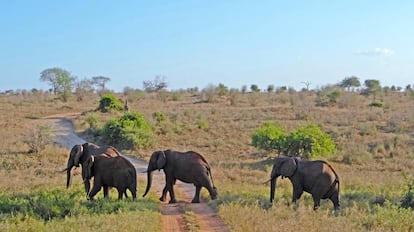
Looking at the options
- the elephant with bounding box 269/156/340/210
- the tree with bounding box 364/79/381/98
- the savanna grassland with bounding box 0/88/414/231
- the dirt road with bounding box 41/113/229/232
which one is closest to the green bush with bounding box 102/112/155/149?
the savanna grassland with bounding box 0/88/414/231

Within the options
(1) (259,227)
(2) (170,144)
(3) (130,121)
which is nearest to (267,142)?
(2) (170,144)

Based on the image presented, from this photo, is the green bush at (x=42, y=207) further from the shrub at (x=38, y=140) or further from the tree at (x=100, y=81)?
the tree at (x=100, y=81)

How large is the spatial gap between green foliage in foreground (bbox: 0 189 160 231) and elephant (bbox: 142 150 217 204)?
1.28 m

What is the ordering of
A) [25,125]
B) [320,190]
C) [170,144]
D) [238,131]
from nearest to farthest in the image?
[320,190], [170,144], [238,131], [25,125]

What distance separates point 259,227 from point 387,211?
13.0 ft

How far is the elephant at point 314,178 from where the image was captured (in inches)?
539

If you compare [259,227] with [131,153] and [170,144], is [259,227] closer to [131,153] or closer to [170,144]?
[131,153]

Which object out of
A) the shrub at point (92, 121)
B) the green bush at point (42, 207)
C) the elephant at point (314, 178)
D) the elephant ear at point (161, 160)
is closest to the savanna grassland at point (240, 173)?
the green bush at point (42, 207)

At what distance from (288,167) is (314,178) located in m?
0.77

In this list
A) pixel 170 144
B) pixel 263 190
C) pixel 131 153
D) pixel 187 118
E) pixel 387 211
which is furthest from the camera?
pixel 187 118

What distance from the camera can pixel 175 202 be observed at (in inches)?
599

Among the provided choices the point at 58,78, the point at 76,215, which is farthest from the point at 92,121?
the point at 58,78

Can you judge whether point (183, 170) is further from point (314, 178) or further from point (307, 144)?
point (307, 144)

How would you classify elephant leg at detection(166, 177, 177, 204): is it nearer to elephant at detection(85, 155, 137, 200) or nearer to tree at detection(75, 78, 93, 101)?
elephant at detection(85, 155, 137, 200)
